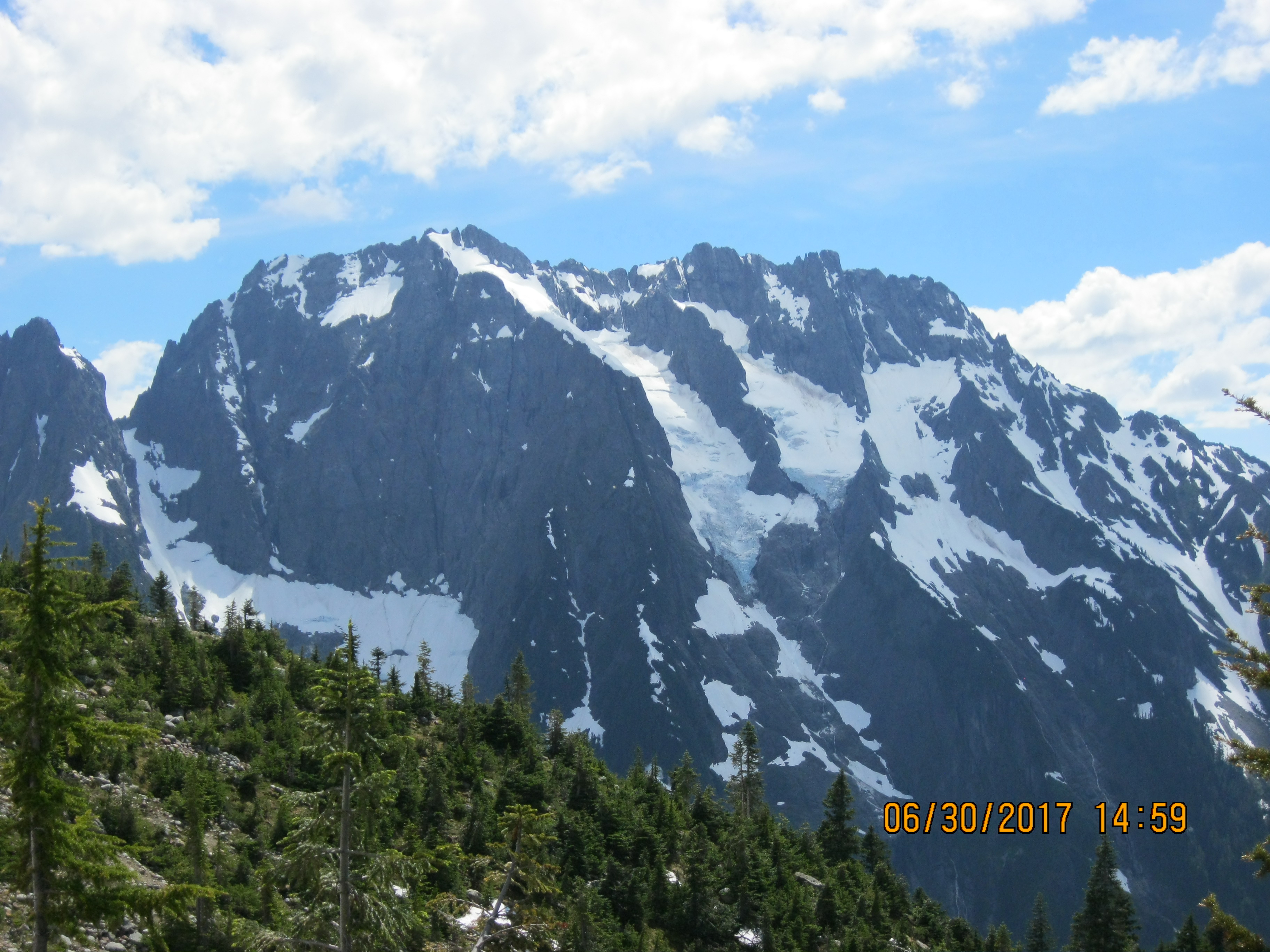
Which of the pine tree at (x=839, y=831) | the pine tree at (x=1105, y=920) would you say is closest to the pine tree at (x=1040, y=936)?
the pine tree at (x=1105, y=920)

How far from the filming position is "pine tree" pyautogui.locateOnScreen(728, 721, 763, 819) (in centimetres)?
7619

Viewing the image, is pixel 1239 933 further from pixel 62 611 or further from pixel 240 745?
pixel 240 745

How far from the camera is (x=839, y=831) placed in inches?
2709

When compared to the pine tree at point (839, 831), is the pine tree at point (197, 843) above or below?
below

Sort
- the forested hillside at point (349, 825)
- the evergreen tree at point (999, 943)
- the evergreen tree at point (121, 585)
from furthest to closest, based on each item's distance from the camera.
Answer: the evergreen tree at point (999, 943)
the evergreen tree at point (121, 585)
the forested hillside at point (349, 825)

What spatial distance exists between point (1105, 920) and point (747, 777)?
1069 inches

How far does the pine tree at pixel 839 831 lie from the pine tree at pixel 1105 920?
14928mm

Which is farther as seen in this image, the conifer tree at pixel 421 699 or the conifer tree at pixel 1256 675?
the conifer tree at pixel 421 699

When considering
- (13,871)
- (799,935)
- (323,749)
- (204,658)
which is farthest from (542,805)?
(13,871)

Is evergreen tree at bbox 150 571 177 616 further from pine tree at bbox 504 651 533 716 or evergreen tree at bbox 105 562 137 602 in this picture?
pine tree at bbox 504 651 533 716

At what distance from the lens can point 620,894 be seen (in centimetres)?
4441

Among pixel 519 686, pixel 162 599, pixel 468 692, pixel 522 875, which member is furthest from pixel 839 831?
pixel 522 875

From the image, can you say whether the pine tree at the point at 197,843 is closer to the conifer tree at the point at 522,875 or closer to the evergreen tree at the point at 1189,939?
the conifer tree at the point at 522,875

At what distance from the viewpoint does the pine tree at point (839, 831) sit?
2689 inches
